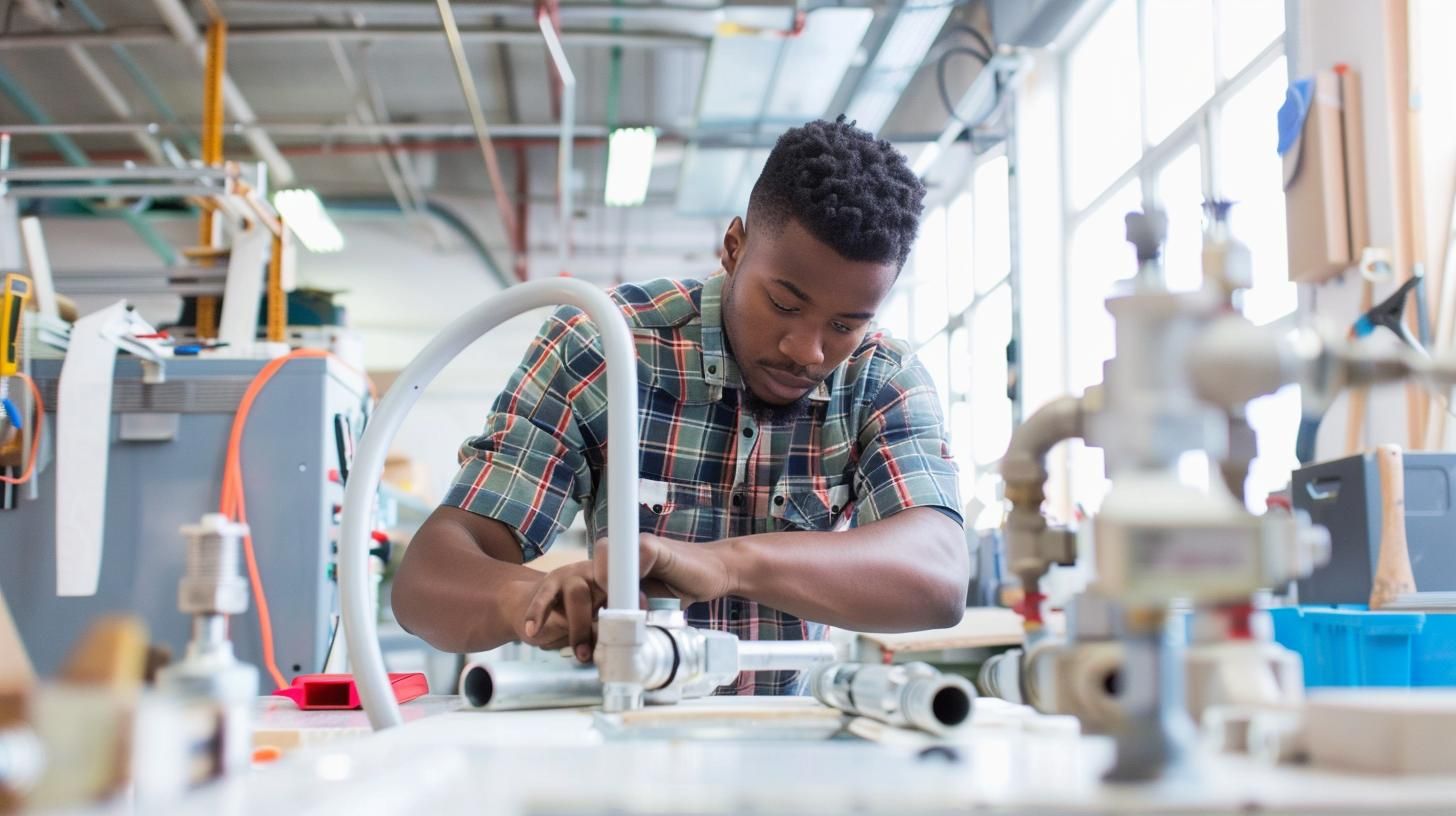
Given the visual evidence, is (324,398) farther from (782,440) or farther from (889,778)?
(889,778)

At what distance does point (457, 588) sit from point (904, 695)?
2.17 ft

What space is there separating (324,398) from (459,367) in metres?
5.68

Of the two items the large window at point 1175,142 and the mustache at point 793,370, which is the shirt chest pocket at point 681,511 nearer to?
the mustache at point 793,370

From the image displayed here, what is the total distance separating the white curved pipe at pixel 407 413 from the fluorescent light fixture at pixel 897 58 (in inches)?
149

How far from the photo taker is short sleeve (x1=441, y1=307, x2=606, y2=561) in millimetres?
1438

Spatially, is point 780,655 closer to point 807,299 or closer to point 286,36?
point 807,299

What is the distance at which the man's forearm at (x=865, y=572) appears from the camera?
125cm

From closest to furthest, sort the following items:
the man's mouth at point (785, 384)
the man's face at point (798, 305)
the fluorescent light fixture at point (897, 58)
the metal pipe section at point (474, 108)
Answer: the man's face at point (798, 305), the man's mouth at point (785, 384), the metal pipe section at point (474, 108), the fluorescent light fixture at point (897, 58)

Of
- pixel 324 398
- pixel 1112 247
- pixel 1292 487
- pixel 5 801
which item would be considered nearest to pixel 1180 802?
pixel 5 801

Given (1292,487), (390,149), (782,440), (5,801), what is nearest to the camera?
(5,801)

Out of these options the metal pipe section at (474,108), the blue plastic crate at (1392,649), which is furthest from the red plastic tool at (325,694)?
the metal pipe section at (474,108)

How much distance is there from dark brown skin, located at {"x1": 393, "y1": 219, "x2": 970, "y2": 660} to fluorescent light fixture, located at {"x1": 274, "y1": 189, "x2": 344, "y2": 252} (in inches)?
159

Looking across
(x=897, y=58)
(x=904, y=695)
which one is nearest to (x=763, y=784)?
(x=904, y=695)

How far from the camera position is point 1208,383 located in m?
0.47
